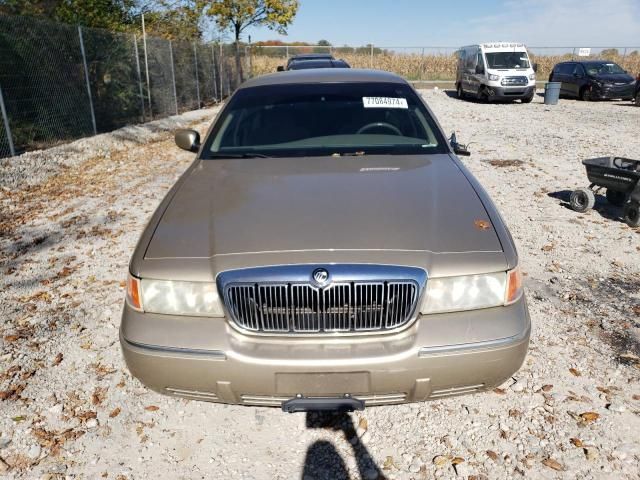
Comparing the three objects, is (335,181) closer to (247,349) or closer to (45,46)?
(247,349)

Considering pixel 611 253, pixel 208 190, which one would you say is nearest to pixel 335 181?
pixel 208 190

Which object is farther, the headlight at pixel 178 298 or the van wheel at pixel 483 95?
the van wheel at pixel 483 95

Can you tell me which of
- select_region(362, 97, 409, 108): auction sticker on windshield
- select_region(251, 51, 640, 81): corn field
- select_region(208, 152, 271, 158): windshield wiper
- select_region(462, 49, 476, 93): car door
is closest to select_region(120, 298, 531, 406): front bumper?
select_region(208, 152, 271, 158): windshield wiper

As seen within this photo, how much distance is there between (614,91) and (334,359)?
21965 mm

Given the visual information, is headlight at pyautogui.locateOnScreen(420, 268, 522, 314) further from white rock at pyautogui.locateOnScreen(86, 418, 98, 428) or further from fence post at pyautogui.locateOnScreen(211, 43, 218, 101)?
fence post at pyautogui.locateOnScreen(211, 43, 218, 101)

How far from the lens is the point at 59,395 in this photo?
9.29ft

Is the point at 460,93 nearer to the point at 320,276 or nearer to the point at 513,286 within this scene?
the point at 513,286

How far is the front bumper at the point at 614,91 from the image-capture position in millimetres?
19328

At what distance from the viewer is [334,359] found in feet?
6.72

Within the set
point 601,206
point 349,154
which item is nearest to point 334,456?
point 349,154

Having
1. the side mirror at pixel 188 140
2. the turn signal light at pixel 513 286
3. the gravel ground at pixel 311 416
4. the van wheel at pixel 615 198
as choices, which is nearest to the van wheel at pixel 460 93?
the van wheel at pixel 615 198

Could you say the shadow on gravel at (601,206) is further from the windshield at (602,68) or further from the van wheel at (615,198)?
the windshield at (602,68)

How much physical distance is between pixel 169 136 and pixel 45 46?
3.43m

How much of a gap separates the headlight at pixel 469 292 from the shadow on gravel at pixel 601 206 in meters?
4.44
